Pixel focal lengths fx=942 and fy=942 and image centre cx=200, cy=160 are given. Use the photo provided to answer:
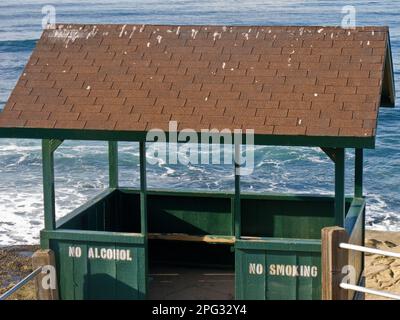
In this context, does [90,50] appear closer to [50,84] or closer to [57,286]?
[50,84]

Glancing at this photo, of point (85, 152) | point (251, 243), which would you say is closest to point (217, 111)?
point (251, 243)

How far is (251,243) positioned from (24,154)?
23093mm

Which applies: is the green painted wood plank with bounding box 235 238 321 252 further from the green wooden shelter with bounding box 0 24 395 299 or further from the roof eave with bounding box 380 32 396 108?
the roof eave with bounding box 380 32 396 108

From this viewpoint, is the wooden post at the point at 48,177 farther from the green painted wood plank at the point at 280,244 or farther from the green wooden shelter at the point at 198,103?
the green painted wood plank at the point at 280,244

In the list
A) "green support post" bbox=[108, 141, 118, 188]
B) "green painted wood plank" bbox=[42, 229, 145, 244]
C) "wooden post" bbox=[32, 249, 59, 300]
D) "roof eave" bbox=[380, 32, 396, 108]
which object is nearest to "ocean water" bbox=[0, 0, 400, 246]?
"green support post" bbox=[108, 141, 118, 188]

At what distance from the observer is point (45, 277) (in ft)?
27.1

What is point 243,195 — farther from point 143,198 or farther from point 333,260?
point 333,260

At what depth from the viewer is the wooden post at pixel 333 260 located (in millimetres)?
7555

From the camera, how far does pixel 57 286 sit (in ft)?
28.6

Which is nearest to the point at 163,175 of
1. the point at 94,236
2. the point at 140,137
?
the point at 94,236

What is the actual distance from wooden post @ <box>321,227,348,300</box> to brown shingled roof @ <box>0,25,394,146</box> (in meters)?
0.90

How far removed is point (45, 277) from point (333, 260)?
2.54 metres

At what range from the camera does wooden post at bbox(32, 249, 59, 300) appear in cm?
816

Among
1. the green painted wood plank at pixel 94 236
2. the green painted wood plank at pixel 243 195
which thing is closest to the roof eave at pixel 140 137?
the green painted wood plank at pixel 94 236
